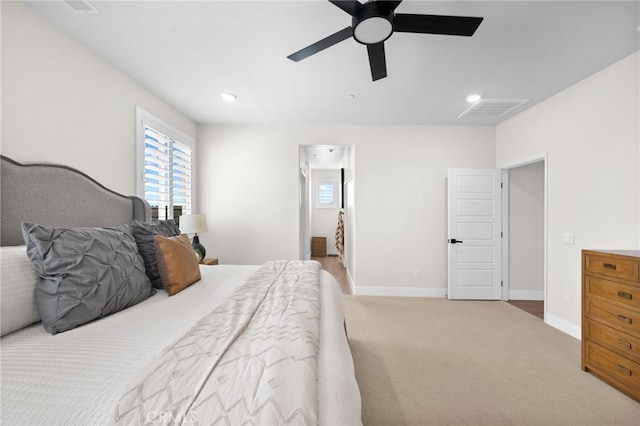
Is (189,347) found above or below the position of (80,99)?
below

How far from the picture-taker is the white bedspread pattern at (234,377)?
642 mm

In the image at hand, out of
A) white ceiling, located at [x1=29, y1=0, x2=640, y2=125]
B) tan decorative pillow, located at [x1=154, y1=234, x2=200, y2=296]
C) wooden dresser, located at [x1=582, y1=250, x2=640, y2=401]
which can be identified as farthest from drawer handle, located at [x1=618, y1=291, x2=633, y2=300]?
tan decorative pillow, located at [x1=154, y1=234, x2=200, y2=296]

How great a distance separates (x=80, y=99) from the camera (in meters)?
2.04

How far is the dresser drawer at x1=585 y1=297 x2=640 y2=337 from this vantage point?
1784 millimetres

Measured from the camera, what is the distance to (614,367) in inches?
74.2

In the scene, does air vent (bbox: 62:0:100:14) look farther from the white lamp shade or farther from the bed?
the white lamp shade

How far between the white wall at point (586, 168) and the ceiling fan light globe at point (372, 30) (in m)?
2.39

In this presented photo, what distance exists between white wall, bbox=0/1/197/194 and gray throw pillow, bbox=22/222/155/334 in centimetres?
93

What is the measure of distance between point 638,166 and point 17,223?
14.6 ft

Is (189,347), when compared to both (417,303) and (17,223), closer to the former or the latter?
(17,223)

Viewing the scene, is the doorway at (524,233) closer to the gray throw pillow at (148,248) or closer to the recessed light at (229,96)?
the recessed light at (229,96)

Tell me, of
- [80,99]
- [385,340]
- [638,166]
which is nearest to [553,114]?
[638,166]

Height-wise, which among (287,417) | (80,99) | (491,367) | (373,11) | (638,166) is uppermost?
(373,11)

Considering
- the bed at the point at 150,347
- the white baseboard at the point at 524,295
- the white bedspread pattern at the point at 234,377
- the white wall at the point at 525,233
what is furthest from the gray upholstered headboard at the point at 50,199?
the white baseboard at the point at 524,295
